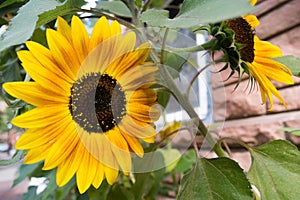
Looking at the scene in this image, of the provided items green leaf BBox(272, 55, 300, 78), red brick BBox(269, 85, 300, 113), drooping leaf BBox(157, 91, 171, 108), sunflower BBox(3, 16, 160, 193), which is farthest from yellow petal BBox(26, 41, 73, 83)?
red brick BBox(269, 85, 300, 113)

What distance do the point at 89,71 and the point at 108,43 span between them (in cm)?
3

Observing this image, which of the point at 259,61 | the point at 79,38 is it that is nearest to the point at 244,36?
the point at 259,61

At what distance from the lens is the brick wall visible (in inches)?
25.1

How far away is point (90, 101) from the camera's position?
23cm

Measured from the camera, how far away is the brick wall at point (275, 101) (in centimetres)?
64

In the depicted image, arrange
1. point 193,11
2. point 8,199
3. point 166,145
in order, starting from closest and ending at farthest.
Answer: point 193,11
point 166,145
point 8,199

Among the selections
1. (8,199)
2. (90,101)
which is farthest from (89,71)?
(8,199)

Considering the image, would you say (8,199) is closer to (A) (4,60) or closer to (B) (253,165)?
(A) (4,60)

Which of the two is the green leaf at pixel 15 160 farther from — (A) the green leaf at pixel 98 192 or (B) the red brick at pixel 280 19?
(B) the red brick at pixel 280 19

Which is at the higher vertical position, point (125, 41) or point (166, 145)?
point (125, 41)

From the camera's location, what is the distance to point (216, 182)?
0.26 meters

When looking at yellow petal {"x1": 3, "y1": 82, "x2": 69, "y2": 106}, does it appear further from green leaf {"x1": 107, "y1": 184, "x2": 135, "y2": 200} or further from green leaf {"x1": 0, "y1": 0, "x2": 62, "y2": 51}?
green leaf {"x1": 107, "y1": 184, "x2": 135, "y2": 200}

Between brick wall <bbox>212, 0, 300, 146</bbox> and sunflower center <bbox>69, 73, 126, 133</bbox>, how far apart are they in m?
0.37

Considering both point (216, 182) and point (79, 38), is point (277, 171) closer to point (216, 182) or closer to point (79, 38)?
point (216, 182)
